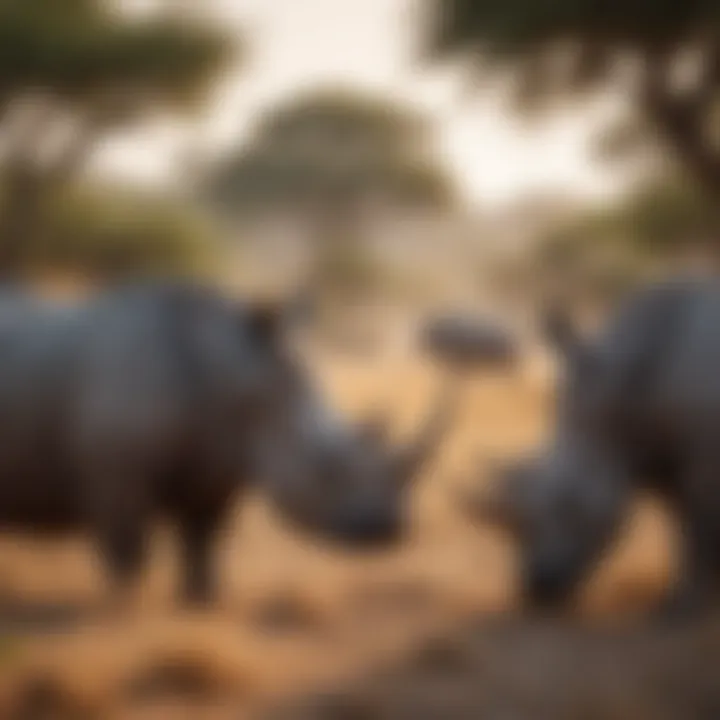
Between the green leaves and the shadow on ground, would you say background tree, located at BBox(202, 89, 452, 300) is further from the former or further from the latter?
the shadow on ground

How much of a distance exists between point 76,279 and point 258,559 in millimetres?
1800

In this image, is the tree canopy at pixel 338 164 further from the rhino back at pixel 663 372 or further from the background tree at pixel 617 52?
the rhino back at pixel 663 372

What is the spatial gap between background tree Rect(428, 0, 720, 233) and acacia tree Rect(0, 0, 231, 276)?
90cm

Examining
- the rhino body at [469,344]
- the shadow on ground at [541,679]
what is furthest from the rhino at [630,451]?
the rhino body at [469,344]

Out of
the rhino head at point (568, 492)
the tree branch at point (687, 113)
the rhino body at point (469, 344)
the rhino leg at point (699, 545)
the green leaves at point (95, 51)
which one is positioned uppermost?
the rhino body at point (469, 344)

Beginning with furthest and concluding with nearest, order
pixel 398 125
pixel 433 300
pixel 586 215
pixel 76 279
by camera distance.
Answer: pixel 433 300
pixel 398 125
pixel 586 215
pixel 76 279

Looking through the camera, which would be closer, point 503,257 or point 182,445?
point 182,445

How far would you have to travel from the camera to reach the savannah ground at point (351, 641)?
3.11m

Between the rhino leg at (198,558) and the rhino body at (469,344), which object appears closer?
the rhino leg at (198,558)

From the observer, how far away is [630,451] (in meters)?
3.86

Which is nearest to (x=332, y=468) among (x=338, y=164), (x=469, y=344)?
(x=338, y=164)

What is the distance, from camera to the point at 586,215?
7.34 m

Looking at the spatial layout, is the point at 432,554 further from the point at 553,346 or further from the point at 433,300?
the point at 433,300

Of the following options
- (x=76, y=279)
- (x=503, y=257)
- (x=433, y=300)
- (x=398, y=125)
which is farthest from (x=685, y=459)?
(x=503, y=257)
